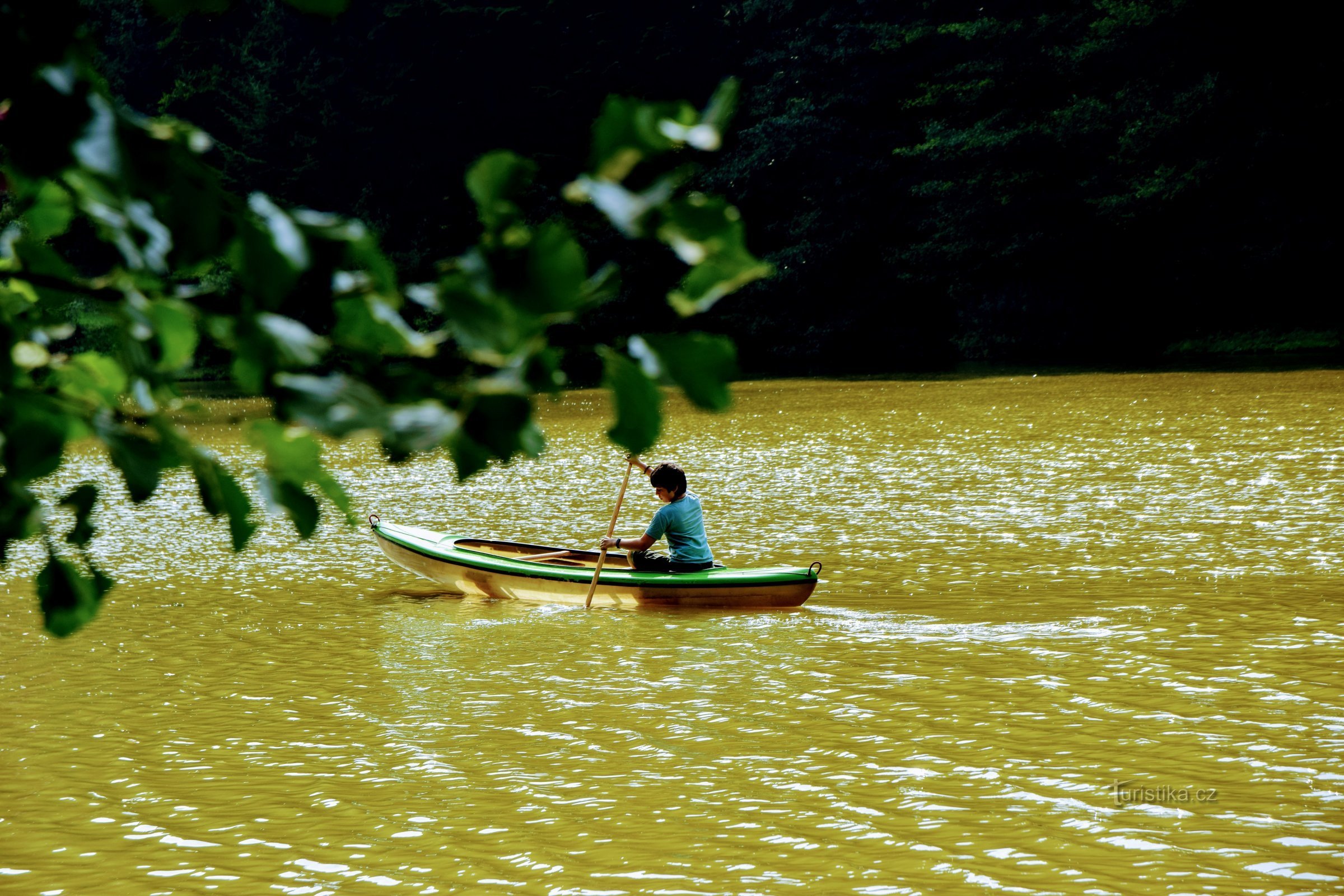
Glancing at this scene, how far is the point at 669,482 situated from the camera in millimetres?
9633

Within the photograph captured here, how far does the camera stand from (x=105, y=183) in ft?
3.78

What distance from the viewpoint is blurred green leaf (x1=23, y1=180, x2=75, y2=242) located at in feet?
5.05

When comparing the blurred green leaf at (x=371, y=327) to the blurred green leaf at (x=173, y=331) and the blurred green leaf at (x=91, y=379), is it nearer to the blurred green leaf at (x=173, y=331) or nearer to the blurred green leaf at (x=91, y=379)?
the blurred green leaf at (x=173, y=331)

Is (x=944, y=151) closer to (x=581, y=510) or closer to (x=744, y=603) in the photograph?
(x=581, y=510)

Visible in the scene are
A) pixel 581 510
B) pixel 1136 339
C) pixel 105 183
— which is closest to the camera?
pixel 105 183

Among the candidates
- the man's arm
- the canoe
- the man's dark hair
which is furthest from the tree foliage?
the man's arm

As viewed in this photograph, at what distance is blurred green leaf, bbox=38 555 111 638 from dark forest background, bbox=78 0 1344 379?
34809mm

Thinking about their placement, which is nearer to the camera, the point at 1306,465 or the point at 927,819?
the point at 927,819

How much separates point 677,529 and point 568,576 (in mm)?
876

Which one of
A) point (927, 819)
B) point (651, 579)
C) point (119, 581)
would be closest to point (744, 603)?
point (651, 579)

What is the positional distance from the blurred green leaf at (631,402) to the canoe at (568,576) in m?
7.78

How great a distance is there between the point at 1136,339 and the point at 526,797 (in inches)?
1539

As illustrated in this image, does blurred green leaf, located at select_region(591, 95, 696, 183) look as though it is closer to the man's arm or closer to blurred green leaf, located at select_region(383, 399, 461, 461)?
blurred green leaf, located at select_region(383, 399, 461, 461)

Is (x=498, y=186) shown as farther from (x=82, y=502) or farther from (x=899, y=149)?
(x=899, y=149)
